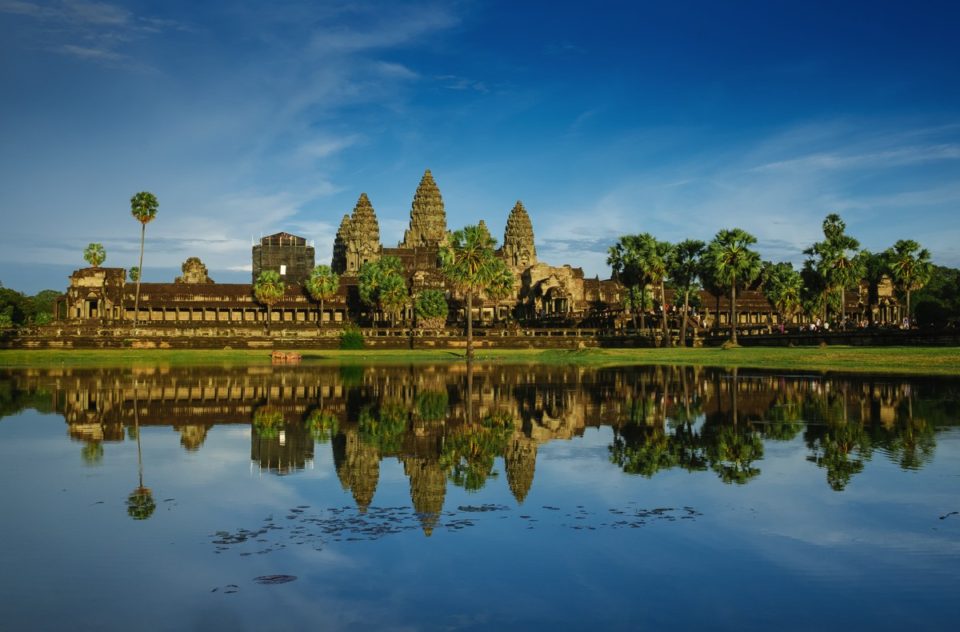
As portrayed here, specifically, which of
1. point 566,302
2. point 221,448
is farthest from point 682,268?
point 221,448

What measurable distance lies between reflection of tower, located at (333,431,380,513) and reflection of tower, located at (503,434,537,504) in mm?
2561

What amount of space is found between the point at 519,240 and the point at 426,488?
5757 inches

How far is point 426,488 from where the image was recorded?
1573cm

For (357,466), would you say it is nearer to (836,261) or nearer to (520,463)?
(520,463)

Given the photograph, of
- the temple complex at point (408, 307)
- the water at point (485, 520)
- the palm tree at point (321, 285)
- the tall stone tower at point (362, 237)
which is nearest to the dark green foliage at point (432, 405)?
the water at point (485, 520)

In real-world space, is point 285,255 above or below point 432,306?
above

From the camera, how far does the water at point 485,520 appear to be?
937cm

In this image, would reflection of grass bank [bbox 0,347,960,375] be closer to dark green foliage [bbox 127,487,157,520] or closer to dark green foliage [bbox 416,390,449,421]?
dark green foliage [bbox 416,390,449,421]

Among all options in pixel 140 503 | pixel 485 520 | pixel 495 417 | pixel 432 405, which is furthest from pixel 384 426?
pixel 485 520

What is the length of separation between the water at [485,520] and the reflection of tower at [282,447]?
5.5 inches

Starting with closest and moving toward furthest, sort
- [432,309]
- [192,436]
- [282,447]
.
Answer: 1. [282,447]
2. [192,436]
3. [432,309]

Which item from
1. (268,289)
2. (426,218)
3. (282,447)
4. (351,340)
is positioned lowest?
(282,447)

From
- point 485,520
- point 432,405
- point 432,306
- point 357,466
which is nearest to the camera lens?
point 485,520

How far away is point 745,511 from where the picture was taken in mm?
13625
